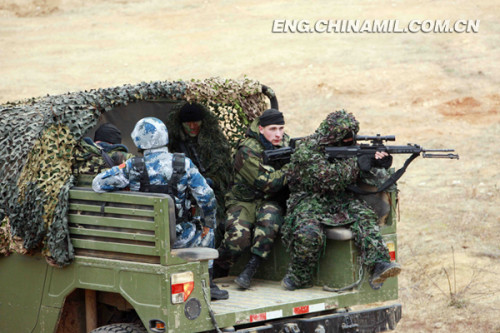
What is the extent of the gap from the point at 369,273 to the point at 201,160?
2.09 meters

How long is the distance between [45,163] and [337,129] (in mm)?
2141

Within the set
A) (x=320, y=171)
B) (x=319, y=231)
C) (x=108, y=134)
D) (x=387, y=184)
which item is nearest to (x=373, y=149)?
(x=387, y=184)

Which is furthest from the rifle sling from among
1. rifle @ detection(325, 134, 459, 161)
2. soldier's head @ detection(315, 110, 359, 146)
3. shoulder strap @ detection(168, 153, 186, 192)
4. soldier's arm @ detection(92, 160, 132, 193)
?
soldier's arm @ detection(92, 160, 132, 193)

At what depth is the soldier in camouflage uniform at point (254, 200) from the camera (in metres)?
6.90

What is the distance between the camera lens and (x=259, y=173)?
7.00m

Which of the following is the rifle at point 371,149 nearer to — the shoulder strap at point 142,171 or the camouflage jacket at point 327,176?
the camouflage jacket at point 327,176

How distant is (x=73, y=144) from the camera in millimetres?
6316

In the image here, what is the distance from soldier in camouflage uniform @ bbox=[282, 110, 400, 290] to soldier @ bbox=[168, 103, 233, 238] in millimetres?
1187

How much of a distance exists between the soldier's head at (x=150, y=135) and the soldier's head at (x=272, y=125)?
1.25 m

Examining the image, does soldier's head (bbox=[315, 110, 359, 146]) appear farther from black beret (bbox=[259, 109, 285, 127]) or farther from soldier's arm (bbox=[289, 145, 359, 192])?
black beret (bbox=[259, 109, 285, 127])

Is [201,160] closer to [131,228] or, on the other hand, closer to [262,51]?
[131,228]

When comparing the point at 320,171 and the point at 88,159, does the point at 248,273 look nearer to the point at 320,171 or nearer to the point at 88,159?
the point at 320,171

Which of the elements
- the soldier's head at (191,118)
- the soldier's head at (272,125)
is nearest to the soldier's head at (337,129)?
the soldier's head at (272,125)

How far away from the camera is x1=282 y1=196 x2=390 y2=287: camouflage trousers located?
6.42 metres
